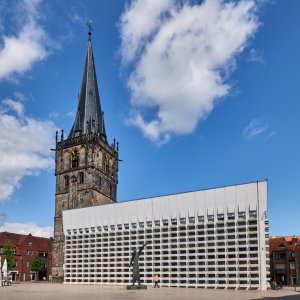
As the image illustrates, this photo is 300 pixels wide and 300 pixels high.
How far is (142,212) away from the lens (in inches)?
2250

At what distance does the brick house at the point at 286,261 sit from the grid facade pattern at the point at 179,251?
89.9 ft

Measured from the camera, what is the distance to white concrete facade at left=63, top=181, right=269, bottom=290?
1852 inches

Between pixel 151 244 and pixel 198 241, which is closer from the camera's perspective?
pixel 198 241

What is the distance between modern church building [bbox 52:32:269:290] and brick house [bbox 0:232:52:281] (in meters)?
19.5

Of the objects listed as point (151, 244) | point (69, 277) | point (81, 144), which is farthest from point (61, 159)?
point (151, 244)

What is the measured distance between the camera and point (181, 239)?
172 ft

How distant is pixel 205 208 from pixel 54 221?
3592cm

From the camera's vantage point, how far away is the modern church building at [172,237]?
4716 centimetres

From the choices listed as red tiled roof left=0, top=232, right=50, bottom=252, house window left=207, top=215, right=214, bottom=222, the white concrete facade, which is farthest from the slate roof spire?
house window left=207, top=215, right=214, bottom=222

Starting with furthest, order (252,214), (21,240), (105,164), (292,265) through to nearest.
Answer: (21,240), (105,164), (292,265), (252,214)

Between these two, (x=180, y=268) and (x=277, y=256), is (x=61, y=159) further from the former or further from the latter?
(x=277, y=256)

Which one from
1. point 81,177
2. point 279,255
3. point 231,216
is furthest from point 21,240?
point 231,216

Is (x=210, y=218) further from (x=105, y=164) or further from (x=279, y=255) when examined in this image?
(x=105, y=164)

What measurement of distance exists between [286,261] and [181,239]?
3017 cm
